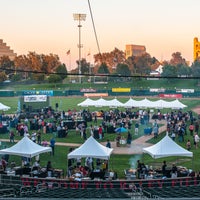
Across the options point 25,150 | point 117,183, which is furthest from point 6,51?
point 117,183

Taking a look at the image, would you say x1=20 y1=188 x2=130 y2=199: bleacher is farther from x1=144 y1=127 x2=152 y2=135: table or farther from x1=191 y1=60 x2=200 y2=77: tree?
x1=191 y1=60 x2=200 y2=77: tree

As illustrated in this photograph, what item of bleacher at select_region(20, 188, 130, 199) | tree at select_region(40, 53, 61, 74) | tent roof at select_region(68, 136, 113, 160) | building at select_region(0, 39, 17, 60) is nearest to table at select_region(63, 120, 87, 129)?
tent roof at select_region(68, 136, 113, 160)

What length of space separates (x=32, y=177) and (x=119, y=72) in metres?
96.0

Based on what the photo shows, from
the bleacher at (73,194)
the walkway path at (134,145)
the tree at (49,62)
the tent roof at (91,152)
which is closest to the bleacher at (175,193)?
the bleacher at (73,194)

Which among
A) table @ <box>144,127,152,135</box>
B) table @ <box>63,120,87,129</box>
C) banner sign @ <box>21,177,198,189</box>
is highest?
table @ <box>63,120,87,129</box>

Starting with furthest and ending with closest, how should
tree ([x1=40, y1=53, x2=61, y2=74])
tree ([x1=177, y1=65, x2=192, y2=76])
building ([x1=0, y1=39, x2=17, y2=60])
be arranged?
building ([x1=0, y1=39, x2=17, y2=60]) → tree ([x1=40, y1=53, x2=61, y2=74]) → tree ([x1=177, y1=65, x2=192, y2=76])

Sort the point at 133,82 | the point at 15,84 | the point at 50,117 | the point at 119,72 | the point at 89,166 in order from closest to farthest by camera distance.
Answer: the point at 89,166, the point at 50,117, the point at 133,82, the point at 15,84, the point at 119,72

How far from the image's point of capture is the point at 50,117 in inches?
1547

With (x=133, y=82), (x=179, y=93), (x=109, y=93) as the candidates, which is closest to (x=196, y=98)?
(x=179, y=93)

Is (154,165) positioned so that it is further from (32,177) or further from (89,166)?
(32,177)

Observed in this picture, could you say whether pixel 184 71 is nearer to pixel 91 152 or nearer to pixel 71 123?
pixel 71 123

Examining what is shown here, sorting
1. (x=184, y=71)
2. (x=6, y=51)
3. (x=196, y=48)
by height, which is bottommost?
(x=184, y=71)

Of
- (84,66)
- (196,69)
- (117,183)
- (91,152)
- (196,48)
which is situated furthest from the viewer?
(84,66)

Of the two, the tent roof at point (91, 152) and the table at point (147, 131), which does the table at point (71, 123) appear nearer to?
the table at point (147, 131)
